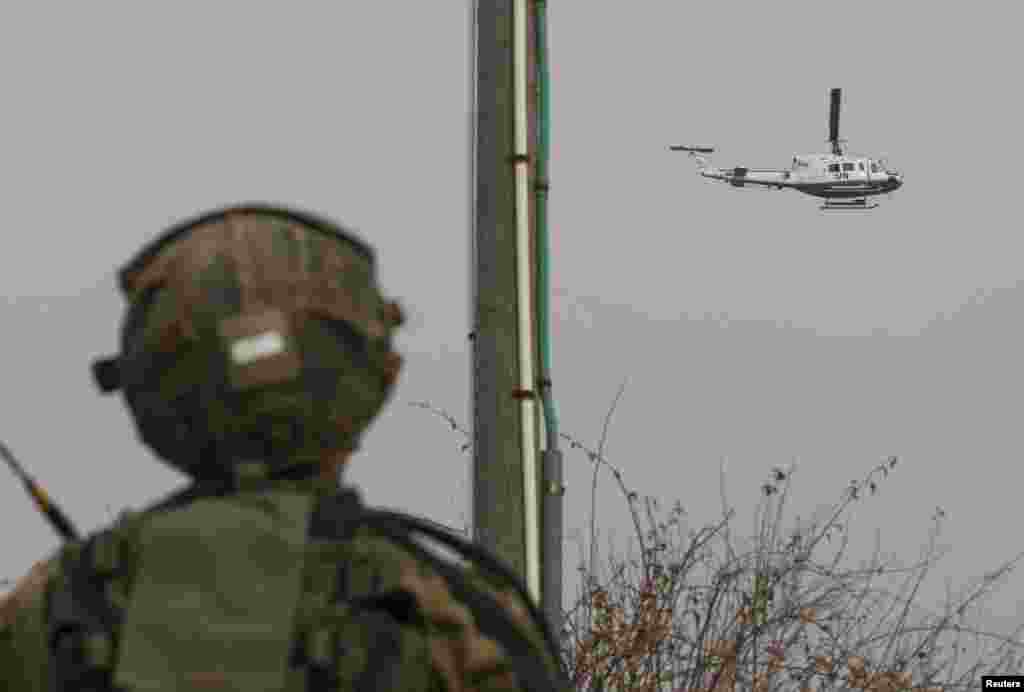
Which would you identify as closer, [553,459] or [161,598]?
[161,598]

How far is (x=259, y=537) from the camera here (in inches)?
121

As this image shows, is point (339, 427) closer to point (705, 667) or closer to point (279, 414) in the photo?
point (279, 414)

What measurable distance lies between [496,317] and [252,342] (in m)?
4.00

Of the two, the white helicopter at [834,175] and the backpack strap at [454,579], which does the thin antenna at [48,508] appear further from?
the white helicopter at [834,175]

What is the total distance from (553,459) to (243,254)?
3938mm

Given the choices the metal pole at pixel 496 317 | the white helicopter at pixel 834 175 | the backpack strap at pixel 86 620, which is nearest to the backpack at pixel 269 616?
the backpack strap at pixel 86 620

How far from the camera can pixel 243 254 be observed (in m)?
3.14

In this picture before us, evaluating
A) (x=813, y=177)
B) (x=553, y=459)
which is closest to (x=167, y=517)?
(x=553, y=459)

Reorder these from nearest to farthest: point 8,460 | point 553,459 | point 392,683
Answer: point 392,683
point 8,460
point 553,459

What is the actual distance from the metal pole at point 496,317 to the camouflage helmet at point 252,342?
3811mm

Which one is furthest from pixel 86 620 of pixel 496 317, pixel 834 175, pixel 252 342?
pixel 834 175

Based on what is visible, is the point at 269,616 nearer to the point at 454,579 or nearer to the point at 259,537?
the point at 259,537

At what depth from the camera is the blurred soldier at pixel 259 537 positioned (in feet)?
10.0

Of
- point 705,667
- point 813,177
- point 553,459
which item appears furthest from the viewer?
point 813,177
